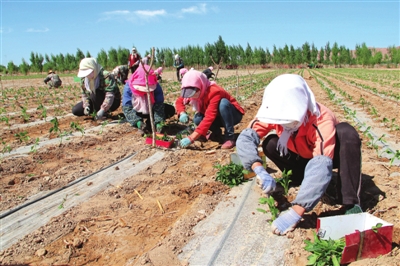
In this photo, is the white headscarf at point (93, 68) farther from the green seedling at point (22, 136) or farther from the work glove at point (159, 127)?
the work glove at point (159, 127)

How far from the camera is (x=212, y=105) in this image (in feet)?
13.0

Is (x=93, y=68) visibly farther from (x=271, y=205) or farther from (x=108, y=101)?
(x=271, y=205)

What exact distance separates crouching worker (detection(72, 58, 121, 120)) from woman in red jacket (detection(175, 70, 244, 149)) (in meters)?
1.78

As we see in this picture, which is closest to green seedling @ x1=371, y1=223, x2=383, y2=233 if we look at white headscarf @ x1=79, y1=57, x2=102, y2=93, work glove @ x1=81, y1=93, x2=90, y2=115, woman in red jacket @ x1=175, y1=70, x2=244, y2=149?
woman in red jacket @ x1=175, y1=70, x2=244, y2=149

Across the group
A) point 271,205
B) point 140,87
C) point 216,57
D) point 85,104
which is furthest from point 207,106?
point 216,57

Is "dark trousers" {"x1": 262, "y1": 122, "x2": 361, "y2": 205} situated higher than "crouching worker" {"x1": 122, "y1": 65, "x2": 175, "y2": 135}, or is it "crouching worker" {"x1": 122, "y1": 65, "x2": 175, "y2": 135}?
"crouching worker" {"x1": 122, "y1": 65, "x2": 175, "y2": 135}

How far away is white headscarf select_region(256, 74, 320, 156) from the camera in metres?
2.01

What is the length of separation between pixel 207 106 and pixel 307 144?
1.99 meters

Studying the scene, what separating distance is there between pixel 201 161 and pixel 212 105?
710 millimetres

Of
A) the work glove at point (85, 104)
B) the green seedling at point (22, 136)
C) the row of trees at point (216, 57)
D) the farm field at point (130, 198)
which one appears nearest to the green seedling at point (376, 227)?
the farm field at point (130, 198)

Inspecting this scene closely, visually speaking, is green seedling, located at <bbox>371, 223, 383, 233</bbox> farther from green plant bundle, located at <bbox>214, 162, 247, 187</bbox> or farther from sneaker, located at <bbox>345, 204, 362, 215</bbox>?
green plant bundle, located at <bbox>214, 162, 247, 187</bbox>

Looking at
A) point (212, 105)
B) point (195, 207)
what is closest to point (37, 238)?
point (195, 207)

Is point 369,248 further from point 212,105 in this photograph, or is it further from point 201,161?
point 212,105

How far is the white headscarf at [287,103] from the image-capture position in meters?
2.01
